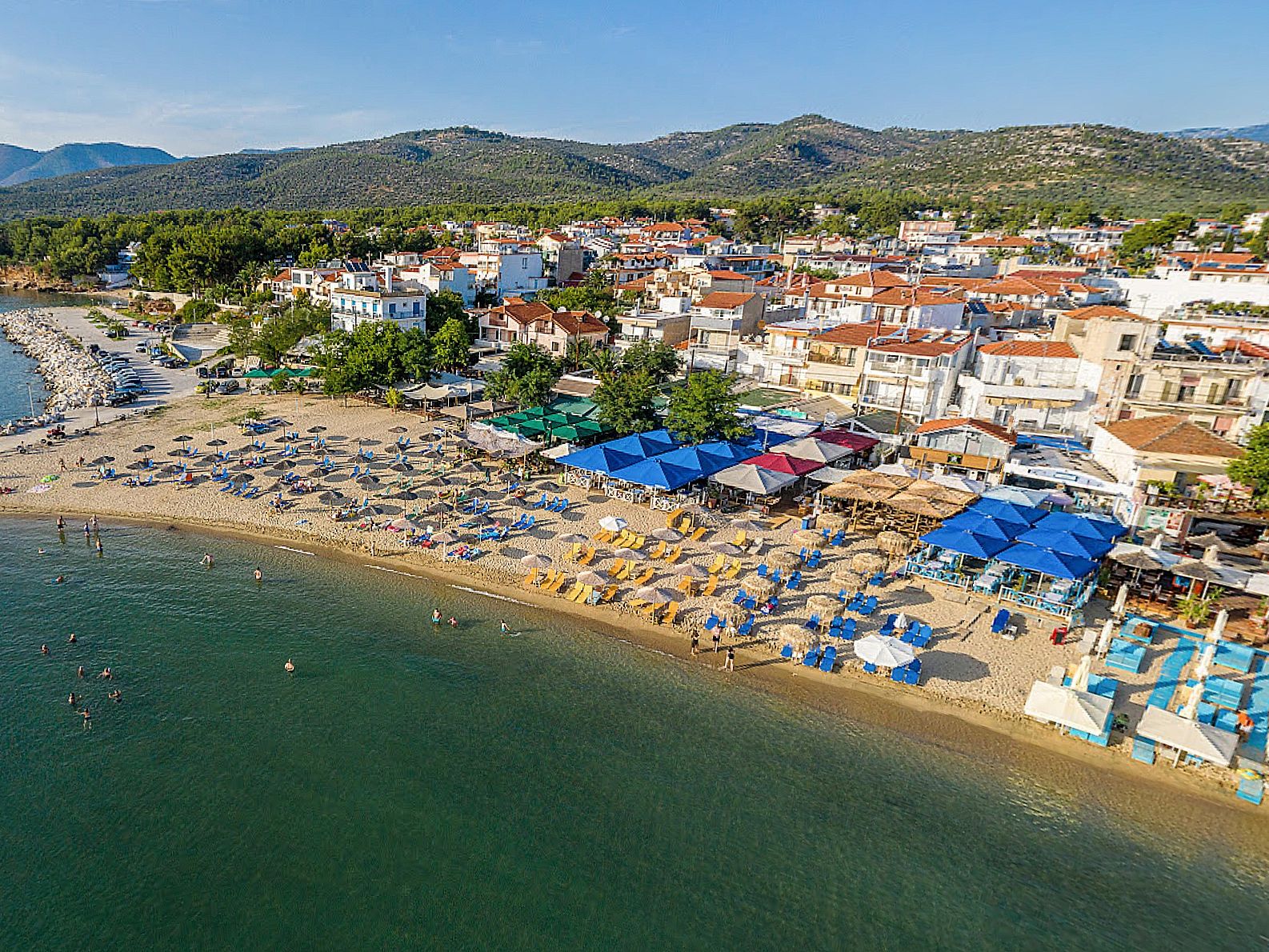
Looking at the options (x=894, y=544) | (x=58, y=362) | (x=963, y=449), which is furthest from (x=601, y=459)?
(x=58, y=362)

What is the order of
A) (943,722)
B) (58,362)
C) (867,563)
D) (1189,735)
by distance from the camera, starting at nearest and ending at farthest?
(1189,735) → (943,722) → (867,563) → (58,362)

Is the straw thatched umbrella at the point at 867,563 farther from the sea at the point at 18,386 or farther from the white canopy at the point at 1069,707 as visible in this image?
the sea at the point at 18,386

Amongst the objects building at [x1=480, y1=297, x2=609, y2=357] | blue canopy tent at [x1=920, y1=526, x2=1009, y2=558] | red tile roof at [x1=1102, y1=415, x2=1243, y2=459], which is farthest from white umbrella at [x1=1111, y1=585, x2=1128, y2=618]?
building at [x1=480, y1=297, x2=609, y2=357]

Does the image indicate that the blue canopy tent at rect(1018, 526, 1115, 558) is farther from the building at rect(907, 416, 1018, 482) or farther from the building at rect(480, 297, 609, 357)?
the building at rect(480, 297, 609, 357)

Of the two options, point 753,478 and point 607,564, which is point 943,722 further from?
point 753,478

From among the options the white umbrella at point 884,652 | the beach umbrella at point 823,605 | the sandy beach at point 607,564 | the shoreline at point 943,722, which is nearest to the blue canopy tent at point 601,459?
the sandy beach at point 607,564

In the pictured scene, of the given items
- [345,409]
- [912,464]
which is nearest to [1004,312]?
[912,464]

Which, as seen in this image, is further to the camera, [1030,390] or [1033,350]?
[1033,350]
